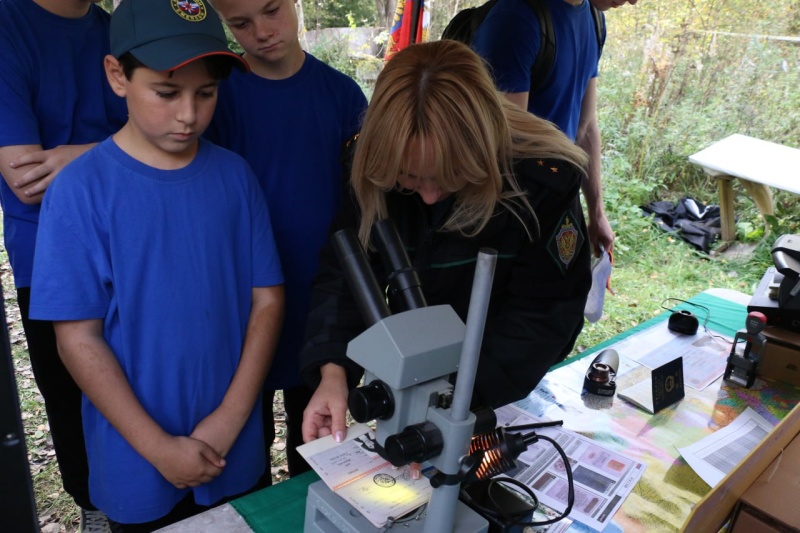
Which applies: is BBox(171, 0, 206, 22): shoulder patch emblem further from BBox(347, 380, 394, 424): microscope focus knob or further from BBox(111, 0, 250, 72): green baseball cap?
BBox(347, 380, 394, 424): microscope focus knob

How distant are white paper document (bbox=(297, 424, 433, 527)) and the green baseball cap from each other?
2.61ft

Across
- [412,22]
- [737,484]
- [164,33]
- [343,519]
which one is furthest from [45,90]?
[412,22]

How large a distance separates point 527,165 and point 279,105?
0.69m

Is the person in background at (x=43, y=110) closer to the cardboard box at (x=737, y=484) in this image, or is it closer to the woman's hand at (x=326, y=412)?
the woman's hand at (x=326, y=412)

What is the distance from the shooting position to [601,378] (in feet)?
5.39

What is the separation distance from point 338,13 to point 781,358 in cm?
731

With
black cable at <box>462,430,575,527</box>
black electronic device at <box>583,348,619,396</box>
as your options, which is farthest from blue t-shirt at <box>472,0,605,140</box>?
black cable at <box>462,430,575,527</box>

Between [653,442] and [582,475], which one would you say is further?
[653,442]

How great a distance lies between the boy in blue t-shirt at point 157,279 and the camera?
3.84ft

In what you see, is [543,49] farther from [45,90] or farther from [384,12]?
[384,12]

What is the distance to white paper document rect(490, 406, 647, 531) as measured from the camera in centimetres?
119

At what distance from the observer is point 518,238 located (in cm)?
133

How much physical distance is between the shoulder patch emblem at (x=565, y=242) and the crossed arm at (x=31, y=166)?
1093mm

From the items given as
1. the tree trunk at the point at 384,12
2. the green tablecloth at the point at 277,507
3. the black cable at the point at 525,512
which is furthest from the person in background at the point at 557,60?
the tree trunk at the point at 384,12
